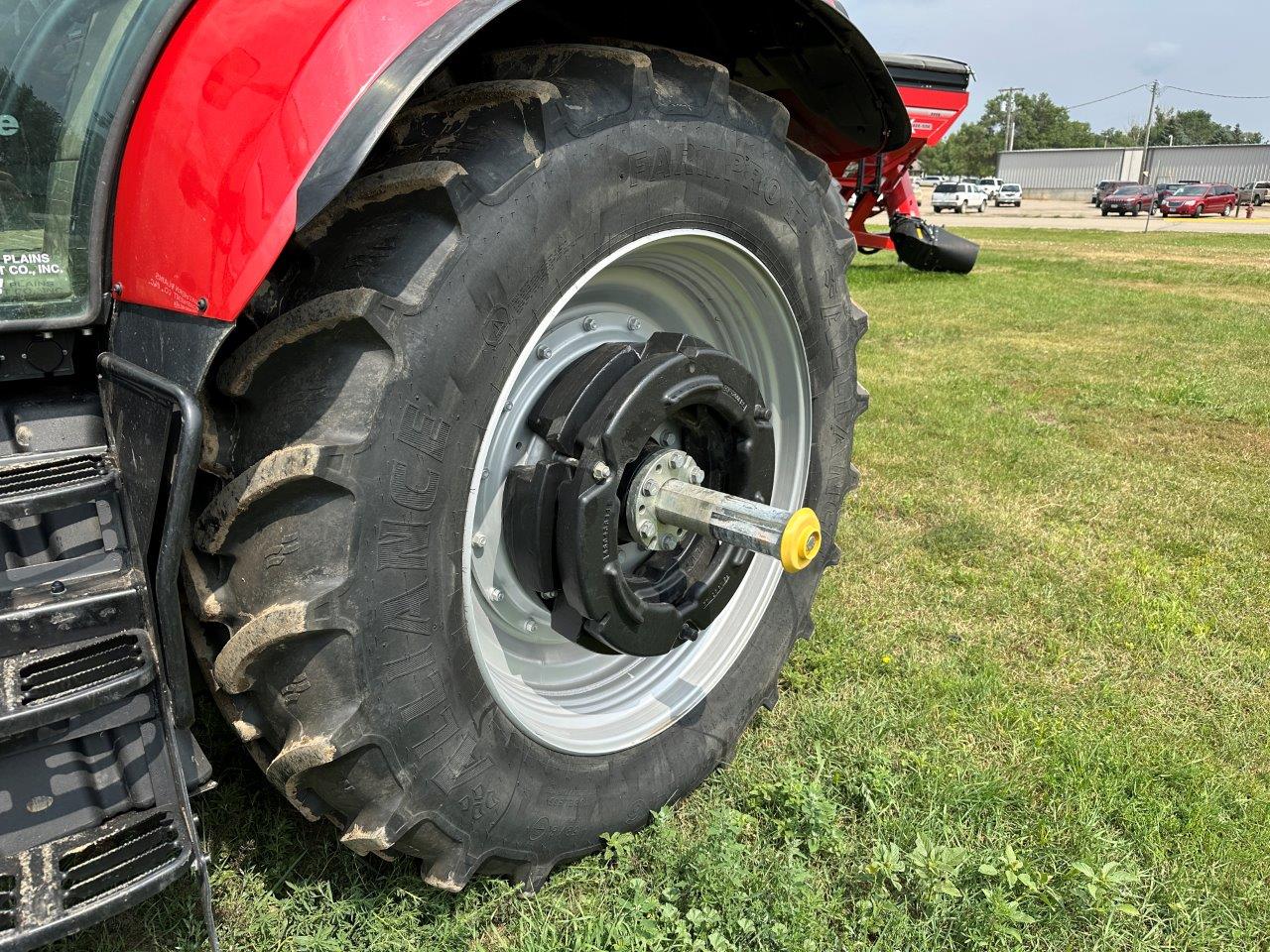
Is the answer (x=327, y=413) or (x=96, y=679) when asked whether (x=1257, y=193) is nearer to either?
(x=327, y=413)

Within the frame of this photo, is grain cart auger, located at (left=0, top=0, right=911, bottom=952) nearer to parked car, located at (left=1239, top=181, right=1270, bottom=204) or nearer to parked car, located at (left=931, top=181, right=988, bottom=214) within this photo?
parked car, located at (left=931, top=181, right=988, bottom=214)

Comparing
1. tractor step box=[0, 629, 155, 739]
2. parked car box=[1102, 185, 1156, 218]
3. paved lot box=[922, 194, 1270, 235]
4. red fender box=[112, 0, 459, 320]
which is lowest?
paved lot box=[922, 194, 1270, 235]

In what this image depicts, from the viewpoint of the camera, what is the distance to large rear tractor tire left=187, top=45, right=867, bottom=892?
1.38 metres

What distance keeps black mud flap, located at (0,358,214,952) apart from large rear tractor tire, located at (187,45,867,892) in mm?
102

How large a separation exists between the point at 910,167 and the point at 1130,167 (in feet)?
194

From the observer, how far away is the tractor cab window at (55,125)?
137 cm

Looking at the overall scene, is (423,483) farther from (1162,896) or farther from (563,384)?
(1162,896)

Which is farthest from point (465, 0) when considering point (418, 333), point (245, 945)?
point (245, 945)

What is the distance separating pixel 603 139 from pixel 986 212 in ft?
150

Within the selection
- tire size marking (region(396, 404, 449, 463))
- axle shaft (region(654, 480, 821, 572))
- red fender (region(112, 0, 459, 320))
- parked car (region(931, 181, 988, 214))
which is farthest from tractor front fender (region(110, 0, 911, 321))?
parked car (region(931, 181, 988, 214))

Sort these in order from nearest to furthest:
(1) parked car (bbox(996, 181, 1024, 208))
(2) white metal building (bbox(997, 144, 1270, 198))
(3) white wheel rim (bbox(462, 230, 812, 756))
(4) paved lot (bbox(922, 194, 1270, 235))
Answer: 1. (3) white wheel rim (bbox(462, 230, 812, 756))
2. (4) paved lot (bbox(922, 194, 1270, 235))
3. (1) parked car (bbox(996, 181, 1024, 208))
4. (2) white metal building (bbox(997, 144, 1270, 198))

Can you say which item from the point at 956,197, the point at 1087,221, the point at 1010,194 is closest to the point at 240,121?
the point at 1087,221

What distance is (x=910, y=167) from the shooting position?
756 cm

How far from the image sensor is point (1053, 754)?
2352 mm
